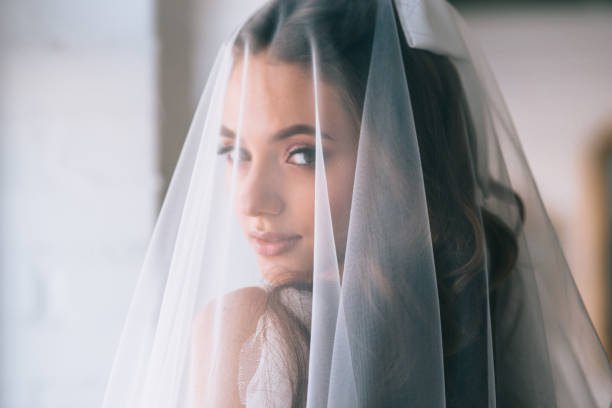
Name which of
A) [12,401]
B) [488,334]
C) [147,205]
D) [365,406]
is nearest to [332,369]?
[365,406]

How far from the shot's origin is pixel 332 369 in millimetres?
412

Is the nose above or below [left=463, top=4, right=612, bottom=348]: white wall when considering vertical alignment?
below

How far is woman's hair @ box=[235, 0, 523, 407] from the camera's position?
448mm

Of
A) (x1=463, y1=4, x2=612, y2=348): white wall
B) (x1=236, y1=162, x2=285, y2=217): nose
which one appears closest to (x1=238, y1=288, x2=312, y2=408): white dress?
(x1=236, y1=162, x2=285, y2=217): nose

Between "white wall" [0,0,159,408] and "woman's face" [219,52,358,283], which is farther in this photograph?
"white wall" [0,0,159,408]

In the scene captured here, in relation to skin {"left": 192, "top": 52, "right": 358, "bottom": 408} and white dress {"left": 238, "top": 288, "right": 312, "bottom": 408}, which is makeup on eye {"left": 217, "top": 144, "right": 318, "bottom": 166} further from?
white dress {"left": 238, "top": 288, "right": 312, "bottom": 408}

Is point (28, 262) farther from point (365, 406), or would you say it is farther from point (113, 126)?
point (365, 406)

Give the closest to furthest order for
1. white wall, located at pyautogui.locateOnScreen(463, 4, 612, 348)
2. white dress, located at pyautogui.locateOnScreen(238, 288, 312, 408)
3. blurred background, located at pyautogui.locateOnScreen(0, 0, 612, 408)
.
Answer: white dress, located at pyautogui.locateOnScreen(238, 288, 312, 408)
blurred background, located at pyautogui.locateOnScreen(0, 0, 612, 408)
white wall, located at pyautogui.locateOnScreen(463, 4, 612, 348)

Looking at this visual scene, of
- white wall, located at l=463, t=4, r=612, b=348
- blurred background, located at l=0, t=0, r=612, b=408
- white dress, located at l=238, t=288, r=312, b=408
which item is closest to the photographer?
white dress, located at l=238, t=288, r=312, b=408

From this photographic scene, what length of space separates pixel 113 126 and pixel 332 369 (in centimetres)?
80

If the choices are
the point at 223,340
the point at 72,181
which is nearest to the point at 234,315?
the point at 223,340

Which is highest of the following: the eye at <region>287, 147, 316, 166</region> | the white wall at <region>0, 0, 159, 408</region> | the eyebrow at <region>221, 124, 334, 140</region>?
the white wall at <region>0, 0, 159, 408</region>

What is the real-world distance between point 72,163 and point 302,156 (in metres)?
0.73

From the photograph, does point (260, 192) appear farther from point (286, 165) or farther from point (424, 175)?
point (424, 175)
